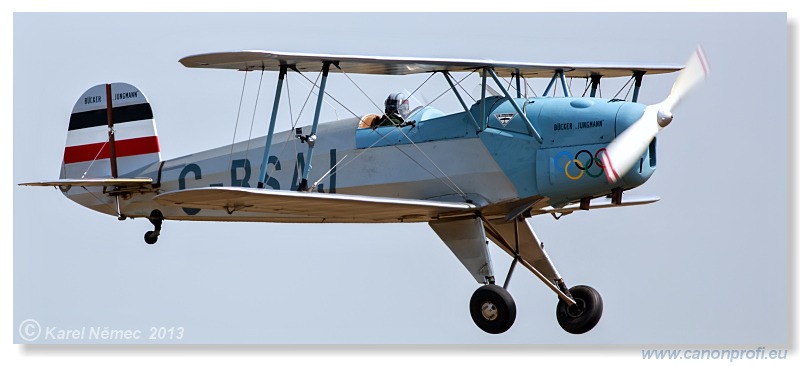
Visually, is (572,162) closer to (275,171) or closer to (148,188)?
(275,171)

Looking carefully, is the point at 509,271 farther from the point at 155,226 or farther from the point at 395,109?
the point at 155,226

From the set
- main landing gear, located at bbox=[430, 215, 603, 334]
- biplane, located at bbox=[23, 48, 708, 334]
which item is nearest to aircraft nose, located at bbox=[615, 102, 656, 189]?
biplane, located at bbox=[23, 48, 708, 334]

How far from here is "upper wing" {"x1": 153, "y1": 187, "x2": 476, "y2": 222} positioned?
11.8 m

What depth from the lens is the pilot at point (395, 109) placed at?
45.6 ft

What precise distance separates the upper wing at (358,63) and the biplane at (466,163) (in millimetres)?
13

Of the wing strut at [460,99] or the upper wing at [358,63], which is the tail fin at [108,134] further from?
the wing strut at [460,99]

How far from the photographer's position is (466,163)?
532 inches

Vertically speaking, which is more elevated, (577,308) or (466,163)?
(466,163)

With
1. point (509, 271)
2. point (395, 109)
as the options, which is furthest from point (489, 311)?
point (395, 109)

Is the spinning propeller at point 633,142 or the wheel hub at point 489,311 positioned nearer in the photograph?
the spinning propeller at point 633,142

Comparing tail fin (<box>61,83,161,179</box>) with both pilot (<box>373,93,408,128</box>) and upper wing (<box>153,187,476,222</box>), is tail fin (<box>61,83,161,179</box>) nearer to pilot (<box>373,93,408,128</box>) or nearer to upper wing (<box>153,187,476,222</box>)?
upper wing (<box>153,187,476,222</box>)

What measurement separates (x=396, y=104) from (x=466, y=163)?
929 millimetres

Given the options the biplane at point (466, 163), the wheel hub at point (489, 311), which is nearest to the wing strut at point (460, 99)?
the biplane at point (466, 163)

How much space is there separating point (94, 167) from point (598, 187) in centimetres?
557
